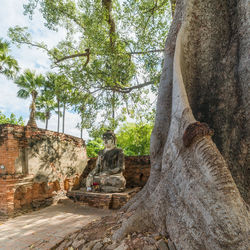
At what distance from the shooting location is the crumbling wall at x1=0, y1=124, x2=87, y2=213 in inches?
179

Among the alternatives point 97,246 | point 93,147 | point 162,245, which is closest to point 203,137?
point 162,245

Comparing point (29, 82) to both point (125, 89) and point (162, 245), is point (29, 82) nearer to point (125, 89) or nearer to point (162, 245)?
point (125, 89)

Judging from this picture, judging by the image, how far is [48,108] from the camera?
682 inches

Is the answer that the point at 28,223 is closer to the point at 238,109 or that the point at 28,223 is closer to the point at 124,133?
the point at 238,109

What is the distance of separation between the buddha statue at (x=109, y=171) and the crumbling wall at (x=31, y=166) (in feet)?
3.29

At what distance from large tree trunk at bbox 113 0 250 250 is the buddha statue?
320 cm

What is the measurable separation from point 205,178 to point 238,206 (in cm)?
27

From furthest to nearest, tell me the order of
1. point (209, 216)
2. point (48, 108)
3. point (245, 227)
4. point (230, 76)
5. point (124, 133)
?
point (48, 108)
point (124, 133)
point (230, 76)
point (209, 216)
point (245, 227)

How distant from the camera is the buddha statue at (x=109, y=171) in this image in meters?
5.52

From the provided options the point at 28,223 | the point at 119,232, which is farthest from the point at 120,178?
the point at 119,232

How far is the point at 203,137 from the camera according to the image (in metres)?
1.55

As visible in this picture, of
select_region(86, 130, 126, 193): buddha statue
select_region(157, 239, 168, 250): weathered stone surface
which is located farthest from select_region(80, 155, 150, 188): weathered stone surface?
select_region(157, 239, 168, 250): weathered stone surface

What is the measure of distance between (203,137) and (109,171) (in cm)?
473

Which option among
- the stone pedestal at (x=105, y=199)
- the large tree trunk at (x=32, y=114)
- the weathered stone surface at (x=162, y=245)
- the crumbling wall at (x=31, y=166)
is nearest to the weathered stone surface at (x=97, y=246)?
the weathered stone surface at (x=162, y=245)
